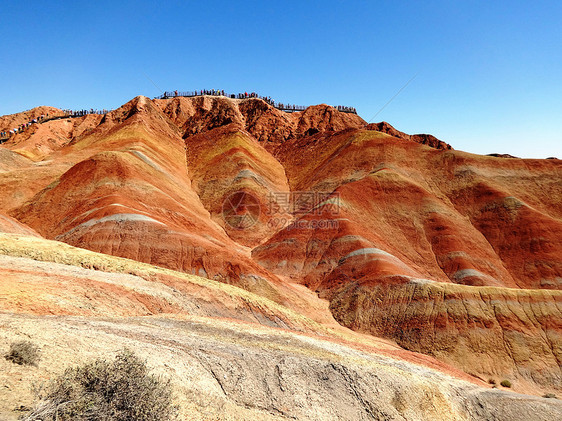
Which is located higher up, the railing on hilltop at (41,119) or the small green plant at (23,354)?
the railing on hilltop at (41,119)

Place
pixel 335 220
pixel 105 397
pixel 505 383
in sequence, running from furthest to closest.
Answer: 1. pixel 335 220
2. pixel 505 383
3. pixel 105 397

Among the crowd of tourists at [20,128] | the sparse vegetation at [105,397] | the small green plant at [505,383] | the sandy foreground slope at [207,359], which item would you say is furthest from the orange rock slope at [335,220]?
the sparse vegetation at [105,397]

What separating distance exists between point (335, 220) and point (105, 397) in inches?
1808

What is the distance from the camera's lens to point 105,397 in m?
7.15

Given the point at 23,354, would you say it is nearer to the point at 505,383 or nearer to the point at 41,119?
the point at 505,383

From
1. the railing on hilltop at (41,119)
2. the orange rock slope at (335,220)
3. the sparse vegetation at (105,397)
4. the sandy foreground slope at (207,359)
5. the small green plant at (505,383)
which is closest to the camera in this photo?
the sparse vegetation at (105,397)

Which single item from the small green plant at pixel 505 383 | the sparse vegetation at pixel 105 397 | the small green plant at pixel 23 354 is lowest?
the small green plant at pixel 505 383

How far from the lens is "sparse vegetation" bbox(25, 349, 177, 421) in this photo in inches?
261

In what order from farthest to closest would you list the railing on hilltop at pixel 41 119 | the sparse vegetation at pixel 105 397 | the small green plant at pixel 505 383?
the railing on hilltop at pixel 41 119 < the small green plant at pixel 505 383 < the sparse vegetation at pixel 105 397

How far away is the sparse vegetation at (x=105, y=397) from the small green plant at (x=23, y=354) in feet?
3.14

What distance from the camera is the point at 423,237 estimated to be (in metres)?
53.2

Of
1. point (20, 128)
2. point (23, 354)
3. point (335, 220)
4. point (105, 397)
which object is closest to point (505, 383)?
point (335, 220)

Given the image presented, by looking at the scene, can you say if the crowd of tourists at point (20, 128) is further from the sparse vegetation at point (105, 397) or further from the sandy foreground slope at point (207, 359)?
the sparse vegetation at point (105, 397)

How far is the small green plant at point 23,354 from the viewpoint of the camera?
7999 millimetres
